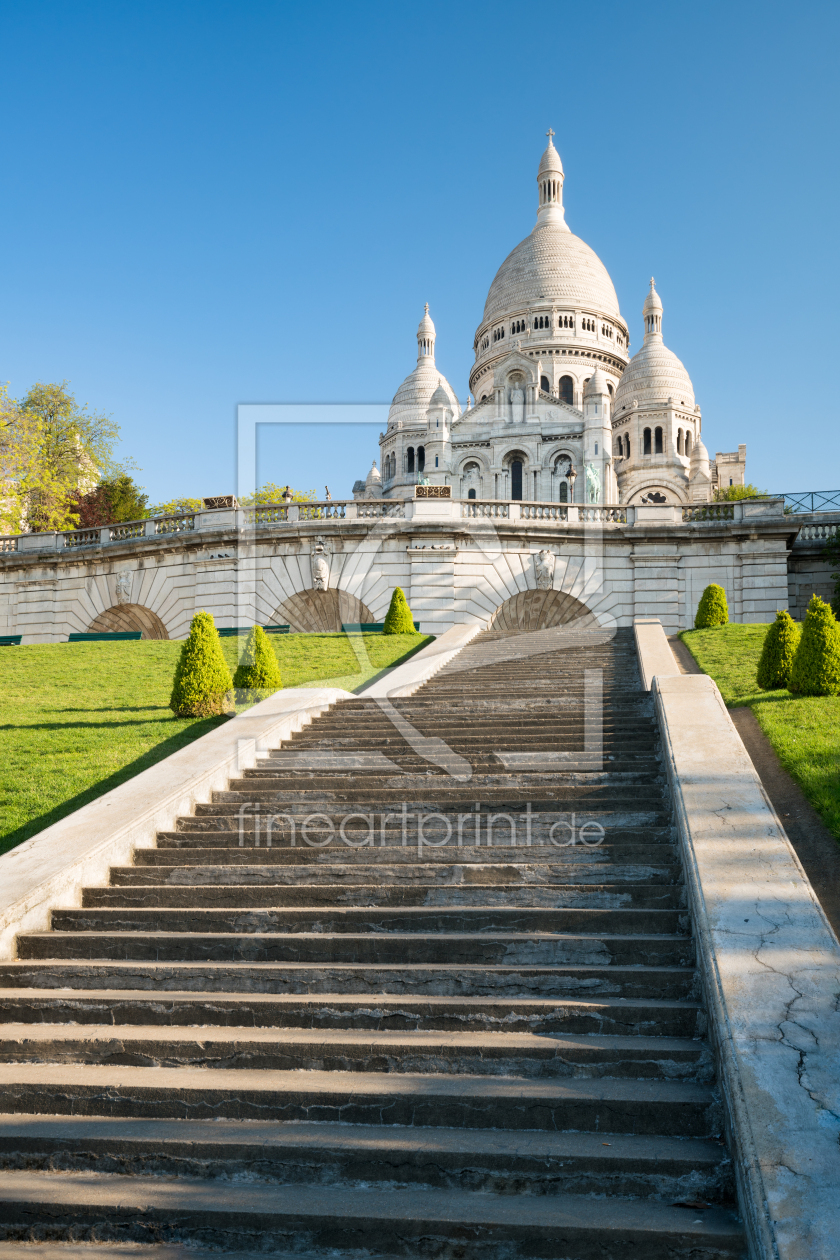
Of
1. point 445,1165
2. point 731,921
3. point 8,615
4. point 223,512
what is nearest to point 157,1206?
point 445,1165

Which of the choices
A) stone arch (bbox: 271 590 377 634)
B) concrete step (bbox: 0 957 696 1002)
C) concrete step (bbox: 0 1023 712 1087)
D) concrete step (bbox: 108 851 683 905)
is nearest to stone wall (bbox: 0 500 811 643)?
stone arch (bbox: 271 590 377 634)

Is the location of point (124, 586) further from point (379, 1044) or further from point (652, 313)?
point (652, 313)

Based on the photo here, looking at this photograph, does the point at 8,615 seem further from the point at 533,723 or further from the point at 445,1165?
the point at 445,1165

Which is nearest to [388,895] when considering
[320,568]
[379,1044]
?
[379,1044]

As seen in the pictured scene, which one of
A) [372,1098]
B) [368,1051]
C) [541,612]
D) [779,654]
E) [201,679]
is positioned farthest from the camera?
[541,612]

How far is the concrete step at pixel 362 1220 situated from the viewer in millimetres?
3775

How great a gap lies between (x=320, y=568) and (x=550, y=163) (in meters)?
96.3

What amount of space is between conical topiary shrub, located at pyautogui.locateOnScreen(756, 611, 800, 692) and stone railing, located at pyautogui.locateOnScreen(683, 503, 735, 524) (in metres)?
13.3

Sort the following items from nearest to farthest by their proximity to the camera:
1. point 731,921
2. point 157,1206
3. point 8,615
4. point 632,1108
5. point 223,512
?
point 157,1206 < point 632,1108 < point 731,921 < point 223,512 < point 8,615

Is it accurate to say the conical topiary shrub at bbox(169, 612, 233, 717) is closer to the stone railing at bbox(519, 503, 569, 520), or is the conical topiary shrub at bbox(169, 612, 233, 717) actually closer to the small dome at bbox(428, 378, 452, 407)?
the stone railing at bbox(519, 503, 569, 520)

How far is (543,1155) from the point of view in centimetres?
418

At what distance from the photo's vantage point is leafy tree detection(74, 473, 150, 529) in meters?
46.3

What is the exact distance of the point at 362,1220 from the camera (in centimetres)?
393

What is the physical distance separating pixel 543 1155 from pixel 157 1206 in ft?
5.44
